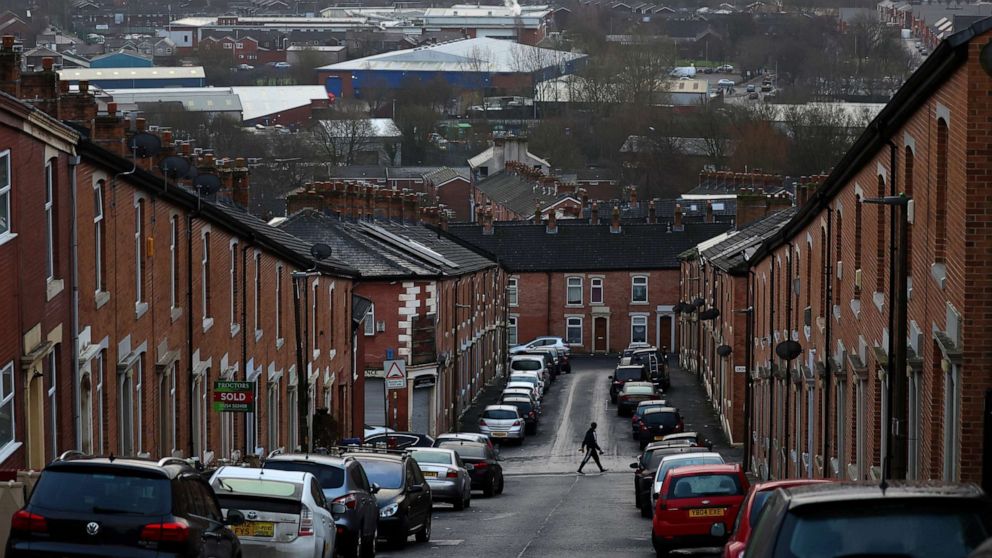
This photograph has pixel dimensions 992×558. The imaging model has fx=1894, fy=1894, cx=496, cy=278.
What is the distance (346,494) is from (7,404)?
14.8 ft

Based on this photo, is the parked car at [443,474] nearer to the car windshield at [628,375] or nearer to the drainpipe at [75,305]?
the drainpipe at [75,305]

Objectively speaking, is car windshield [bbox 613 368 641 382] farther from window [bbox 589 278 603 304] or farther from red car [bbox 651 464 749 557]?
red car [bbox 651 464 749 557]

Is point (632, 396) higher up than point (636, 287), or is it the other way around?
point (636, 287)

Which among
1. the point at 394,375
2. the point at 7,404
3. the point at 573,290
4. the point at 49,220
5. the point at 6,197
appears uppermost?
the point at 6,197

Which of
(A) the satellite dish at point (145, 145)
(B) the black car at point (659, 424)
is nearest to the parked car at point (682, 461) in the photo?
(A) the satellite dish at point (145, 145)

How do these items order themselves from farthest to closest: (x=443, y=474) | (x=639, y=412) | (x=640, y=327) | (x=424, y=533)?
(x=640, y=327)
(x=639, y=412)
(x=443, y=474)
(x=424, y=533)

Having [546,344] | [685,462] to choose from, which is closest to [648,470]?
[685,462]

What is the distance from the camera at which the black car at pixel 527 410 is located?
57938mm

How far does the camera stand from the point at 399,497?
85.6 ft

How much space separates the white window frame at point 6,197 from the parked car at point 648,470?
1497cm

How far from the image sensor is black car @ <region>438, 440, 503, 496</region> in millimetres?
38812

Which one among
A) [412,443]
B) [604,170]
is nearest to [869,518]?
[412,443]

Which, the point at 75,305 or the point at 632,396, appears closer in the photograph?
the point at 75,305

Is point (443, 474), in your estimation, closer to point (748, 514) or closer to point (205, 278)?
point (205, 278)
